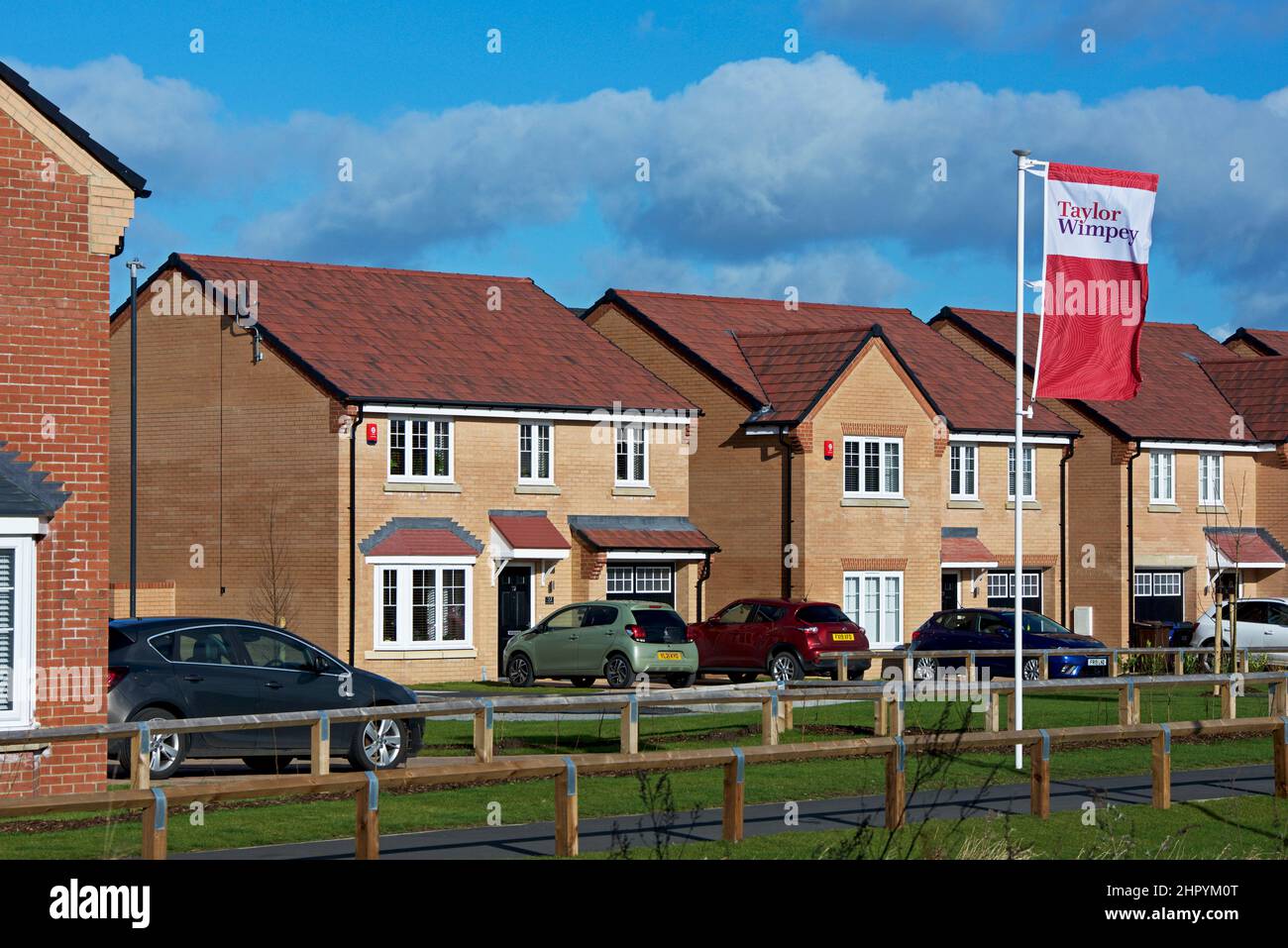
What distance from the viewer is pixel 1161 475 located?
53.9 m

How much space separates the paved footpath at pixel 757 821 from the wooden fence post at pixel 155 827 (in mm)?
2703

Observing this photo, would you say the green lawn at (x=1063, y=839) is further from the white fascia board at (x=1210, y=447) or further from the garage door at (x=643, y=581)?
the white fascia board at (x=1210, y=447)

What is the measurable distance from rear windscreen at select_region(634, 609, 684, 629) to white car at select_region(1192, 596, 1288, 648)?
15621mm

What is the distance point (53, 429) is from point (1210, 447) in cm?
4246

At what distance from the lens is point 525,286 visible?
49.5 m

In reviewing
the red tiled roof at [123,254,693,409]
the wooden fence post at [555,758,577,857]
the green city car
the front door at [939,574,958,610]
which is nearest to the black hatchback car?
the wooden fence post at [555,758,577,857]

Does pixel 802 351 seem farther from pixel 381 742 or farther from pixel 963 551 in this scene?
pixel 381 742

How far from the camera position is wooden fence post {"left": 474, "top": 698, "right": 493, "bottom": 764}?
1684 centimetres

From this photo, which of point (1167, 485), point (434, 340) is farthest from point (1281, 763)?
point (1167, 485)

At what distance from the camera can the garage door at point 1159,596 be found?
2104 inches

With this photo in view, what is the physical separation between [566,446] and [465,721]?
14.7m

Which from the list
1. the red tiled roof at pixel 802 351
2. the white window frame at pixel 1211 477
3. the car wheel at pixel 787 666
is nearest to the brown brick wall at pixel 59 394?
the car wheel at pixel 787 666
